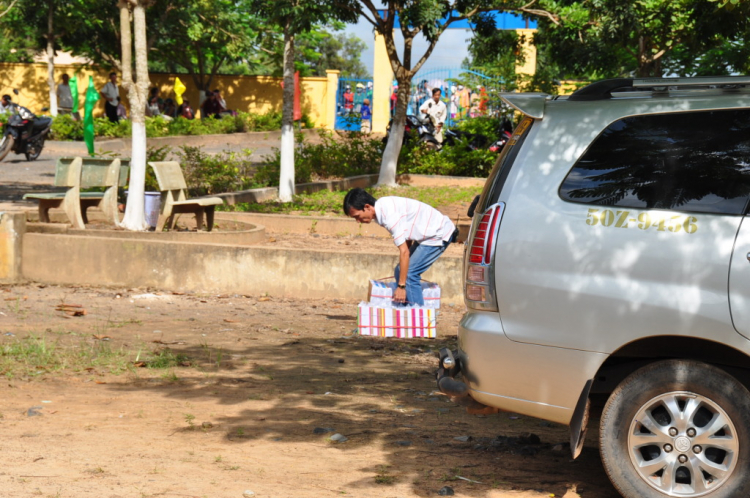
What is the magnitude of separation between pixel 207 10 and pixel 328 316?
2414 centimetres

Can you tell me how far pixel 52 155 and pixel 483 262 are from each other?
20.6 meters

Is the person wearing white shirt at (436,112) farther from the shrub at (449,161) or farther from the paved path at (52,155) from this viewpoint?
the paved path at (52,155)

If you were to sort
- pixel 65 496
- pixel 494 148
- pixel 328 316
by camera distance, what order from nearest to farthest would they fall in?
pixel 65 496
pixel 328 316
pixel 494 148

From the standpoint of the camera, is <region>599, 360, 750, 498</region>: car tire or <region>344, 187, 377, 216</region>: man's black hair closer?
<region>599, 360, 750, 498</region>: car tire

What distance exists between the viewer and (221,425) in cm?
531

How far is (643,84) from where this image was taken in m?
4.34

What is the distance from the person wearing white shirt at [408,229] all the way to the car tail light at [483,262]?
3.01m

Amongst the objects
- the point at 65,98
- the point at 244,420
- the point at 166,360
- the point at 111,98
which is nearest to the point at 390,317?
the point at 166,360

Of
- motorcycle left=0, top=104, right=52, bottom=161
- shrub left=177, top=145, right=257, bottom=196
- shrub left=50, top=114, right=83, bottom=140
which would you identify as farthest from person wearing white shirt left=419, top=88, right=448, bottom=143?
shrub left=50, top=114, right=83, bottom=140

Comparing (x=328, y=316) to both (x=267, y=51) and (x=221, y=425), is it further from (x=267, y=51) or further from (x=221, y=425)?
(x=267, y=51)

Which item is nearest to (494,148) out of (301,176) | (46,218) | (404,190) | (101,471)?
(404,190)

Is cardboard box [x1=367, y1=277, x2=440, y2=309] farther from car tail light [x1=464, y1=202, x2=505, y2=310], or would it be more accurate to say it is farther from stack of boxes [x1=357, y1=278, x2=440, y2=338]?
car tail light [x1=464, y1=202, x2=505, y2=310]

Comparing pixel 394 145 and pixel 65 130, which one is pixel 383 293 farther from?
pixel 65 130

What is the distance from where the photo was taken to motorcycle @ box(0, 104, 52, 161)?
19641 mm
